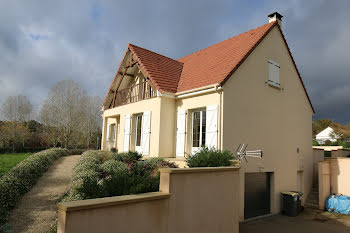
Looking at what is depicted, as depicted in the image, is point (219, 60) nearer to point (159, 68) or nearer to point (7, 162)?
point (159, 68)

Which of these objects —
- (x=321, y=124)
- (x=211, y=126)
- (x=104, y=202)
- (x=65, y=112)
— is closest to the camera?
(x=104, y=202)

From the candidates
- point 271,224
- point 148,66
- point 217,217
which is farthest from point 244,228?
point 148,66

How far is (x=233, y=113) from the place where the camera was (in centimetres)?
984

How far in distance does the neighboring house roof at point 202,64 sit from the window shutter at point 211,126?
43.1 inches

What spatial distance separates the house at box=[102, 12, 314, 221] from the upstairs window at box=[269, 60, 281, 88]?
0.05 m

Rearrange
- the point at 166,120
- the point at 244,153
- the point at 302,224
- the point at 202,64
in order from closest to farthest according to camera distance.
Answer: the point at 244,153 < the point at 302,224 < the point at 166,120 < the point at 202,64

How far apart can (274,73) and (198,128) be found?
503cm

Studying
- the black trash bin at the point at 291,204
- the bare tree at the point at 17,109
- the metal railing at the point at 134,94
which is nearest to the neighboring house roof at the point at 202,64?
the metal railing at the point at 134,94

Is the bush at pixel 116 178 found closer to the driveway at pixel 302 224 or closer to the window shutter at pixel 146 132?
the window shutter at pixel 146 132

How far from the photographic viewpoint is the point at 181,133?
10.9m

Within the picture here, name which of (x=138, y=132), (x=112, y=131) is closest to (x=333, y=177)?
(x=138, y=132)

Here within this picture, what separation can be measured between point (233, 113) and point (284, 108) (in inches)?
174

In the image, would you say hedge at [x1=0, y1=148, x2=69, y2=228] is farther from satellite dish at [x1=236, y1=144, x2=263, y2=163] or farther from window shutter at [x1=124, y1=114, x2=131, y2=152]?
satellite dish at [x1=236, y1=144, x2=263, y2=163]

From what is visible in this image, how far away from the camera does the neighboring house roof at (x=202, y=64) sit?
10.6 meters
